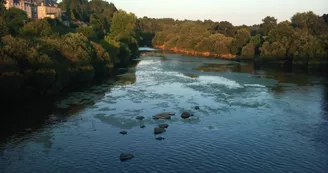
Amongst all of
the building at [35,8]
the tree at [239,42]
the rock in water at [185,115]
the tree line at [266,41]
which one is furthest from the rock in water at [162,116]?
the building at [35,8]

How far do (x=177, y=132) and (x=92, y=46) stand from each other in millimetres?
42395

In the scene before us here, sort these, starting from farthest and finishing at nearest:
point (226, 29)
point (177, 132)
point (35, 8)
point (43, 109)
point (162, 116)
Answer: point (226, 29), point (35, 8), point (43, 109), point (162, 116), point (177, 132)

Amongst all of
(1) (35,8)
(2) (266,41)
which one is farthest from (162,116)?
(1) (35,8)

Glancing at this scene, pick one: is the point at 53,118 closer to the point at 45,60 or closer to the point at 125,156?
the point at 45,60

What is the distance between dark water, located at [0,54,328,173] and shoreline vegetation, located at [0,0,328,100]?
15.0 feet

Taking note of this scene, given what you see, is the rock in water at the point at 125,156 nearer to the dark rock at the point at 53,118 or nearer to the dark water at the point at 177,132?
the dark water at the point at 177,132

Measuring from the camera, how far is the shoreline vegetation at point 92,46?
49069 mm

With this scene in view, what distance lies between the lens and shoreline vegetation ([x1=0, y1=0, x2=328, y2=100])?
4907 centimetres

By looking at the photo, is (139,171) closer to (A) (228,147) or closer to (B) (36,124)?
(A) (228,147)

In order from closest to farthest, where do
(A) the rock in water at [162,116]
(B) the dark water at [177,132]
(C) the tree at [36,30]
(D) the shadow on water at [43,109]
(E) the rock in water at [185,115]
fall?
(B) the dark water at [177,132], (D) the shadow on water at [43,109], (A) the rock in water at [162,116], (E) the rock in water at [185,115], (C) the tree at [36,30]

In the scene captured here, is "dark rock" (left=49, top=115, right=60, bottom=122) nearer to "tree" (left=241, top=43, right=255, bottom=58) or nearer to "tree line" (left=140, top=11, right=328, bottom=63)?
"tree line" (left=140, top=11, right=328, bottom=63)

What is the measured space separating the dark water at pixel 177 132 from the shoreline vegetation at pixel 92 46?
457 centimetres

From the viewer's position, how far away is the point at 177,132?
1415 inches

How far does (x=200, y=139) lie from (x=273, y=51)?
8815cm
